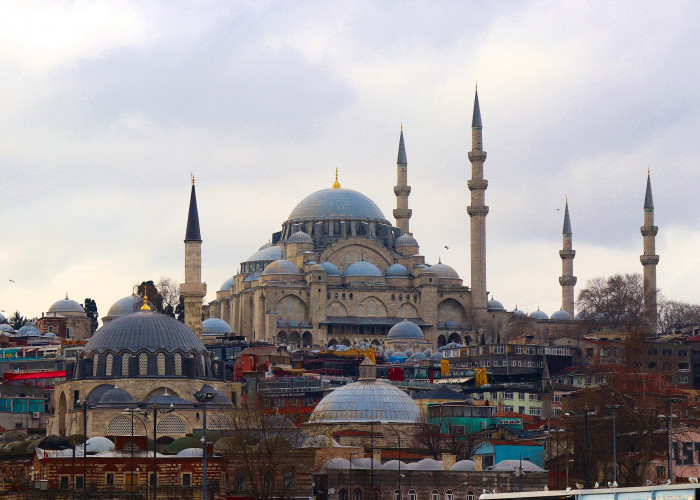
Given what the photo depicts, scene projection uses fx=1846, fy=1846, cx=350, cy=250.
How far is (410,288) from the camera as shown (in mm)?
109688

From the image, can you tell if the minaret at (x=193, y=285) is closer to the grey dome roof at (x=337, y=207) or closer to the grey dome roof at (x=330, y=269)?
the grey dome roof at (x=330, y=269)

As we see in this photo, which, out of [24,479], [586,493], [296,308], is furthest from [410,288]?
[586,493]

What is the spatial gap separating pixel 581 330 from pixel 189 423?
4170cm

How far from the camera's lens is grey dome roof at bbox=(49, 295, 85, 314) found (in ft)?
382

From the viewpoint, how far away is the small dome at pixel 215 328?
100562 millimetres

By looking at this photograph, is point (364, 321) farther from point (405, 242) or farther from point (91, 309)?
point (91, 309)

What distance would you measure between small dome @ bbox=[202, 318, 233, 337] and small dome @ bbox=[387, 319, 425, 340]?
897 centimetres

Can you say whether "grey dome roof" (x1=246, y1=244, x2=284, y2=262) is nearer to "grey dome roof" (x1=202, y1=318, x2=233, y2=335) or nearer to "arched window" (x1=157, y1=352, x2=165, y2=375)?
"grey dome roof" (x1=202, y1=318, x2=233, y2=335)

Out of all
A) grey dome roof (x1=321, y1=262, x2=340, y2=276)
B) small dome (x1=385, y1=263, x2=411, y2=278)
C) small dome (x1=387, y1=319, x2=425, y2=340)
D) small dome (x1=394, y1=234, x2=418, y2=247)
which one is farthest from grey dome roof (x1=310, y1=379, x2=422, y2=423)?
small dome (x1=394, y1=234, x2=418, y2=247)

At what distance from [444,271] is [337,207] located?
332 inches

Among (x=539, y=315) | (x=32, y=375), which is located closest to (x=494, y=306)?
(x=539, y=315)

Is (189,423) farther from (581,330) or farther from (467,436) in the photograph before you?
(581,330)

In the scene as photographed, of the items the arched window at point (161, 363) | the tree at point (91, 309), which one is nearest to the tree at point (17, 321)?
the tree at point (91, 309)

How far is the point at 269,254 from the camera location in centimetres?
11538
